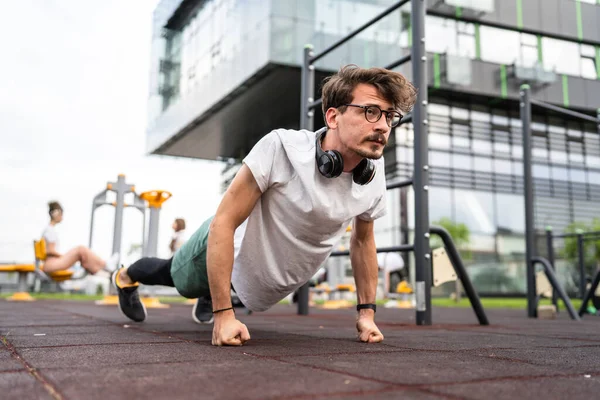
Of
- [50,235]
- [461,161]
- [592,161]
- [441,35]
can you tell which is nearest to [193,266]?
[50,235]

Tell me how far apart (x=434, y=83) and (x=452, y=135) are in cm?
210

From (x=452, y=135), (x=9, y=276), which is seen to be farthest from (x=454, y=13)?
(x=9, y=276)

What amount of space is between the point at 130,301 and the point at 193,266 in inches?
31.3

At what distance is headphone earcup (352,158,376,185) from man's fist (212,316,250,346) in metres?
0.65

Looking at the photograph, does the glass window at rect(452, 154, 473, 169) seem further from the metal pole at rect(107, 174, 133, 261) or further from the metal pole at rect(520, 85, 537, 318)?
the metal pole at rect(107, 174, 133, 261)

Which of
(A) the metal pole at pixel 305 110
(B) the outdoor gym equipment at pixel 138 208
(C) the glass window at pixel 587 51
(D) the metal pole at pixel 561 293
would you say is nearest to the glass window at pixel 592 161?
(C) the glass window at pixel 587 51

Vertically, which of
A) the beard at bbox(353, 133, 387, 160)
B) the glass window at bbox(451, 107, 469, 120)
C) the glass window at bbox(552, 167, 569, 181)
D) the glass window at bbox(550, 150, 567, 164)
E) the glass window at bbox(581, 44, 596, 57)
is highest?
the glass window at bbox(581, 44, 596, 57)

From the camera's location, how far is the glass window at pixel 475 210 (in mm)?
16250

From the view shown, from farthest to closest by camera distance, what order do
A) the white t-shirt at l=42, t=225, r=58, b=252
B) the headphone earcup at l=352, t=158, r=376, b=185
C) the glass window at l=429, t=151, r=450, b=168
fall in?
the glass window at l=429, t=151, r=450, b=168 → the white t-shirt at l=42, t=225, r=58, b=252 → the headphone earcup at l=352, t=158, r=376, b=185

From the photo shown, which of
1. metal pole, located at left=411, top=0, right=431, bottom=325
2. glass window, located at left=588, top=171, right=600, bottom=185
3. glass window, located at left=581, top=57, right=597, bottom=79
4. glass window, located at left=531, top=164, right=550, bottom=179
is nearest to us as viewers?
metal pole, located at left=411, top=0, right=431, bottom=325

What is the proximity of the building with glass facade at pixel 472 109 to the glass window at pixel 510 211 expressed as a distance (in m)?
0.03

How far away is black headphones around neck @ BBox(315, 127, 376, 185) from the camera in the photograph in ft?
6.27

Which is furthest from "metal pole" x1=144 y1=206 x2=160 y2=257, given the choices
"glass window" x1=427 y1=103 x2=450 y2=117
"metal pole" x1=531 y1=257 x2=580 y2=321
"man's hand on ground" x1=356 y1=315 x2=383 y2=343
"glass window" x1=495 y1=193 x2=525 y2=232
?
"glass window" x1=495 y1=193 x2=525 y2=232

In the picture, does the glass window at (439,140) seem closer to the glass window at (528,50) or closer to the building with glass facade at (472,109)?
the building with glass facade at (472,109)
